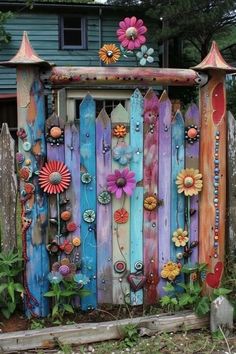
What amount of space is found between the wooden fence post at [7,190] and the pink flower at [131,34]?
40.9 inches

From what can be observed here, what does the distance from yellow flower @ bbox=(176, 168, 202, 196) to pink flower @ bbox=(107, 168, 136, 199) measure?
0.34 meters

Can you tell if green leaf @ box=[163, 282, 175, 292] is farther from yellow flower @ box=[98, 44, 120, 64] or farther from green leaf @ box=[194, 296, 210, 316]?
yellow flower @ box=[98, 44, 120, 64]

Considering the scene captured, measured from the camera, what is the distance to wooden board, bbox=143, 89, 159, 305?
3.36m

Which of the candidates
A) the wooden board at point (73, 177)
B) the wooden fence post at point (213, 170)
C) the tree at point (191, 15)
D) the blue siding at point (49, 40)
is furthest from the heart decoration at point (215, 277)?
the blue siding at point (49, 40)

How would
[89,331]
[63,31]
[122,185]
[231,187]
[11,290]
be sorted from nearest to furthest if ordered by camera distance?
1. [89,331]
2. [11,290]
3. [122,185]
4. [231,187]
5. [63,31]

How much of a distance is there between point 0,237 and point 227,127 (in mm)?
1886

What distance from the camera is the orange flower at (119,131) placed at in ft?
10.9

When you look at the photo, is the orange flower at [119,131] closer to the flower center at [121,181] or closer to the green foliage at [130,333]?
the flower center at [121,181]

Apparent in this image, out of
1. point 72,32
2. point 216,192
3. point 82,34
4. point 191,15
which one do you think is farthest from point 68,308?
point 72,32

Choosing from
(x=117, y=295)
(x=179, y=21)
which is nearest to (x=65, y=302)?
(x=117, y=295)

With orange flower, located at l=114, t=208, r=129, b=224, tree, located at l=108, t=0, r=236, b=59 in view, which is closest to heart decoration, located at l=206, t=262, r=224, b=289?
orange flower, located at l=114, t=208, r=129, b=224

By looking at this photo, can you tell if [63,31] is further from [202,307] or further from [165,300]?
[202,307]

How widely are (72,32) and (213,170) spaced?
14550mm

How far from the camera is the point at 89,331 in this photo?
3.11 meters
